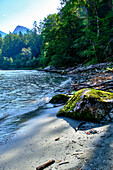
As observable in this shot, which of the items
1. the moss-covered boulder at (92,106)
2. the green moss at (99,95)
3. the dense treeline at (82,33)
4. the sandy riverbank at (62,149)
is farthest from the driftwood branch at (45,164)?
the dense treeline at (82,33)

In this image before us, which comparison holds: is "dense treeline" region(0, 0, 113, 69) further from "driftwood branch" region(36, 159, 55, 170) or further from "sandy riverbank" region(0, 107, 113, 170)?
"driftwood branch" region(36, 159, 55, 170)

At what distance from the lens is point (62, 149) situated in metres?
1.86

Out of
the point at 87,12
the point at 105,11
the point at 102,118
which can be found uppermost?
the point at 105,11

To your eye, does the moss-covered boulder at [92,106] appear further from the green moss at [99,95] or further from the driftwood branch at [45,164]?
the driftwood branch at [45,164]

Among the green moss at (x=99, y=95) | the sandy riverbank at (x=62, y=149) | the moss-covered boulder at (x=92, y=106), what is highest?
the green moss at (x=99, y=95)

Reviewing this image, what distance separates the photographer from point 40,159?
171 centimetres

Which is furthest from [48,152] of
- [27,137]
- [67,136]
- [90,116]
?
[90,116]

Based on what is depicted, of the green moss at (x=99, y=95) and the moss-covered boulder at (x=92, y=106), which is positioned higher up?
the green moss at (x=99, y=95)

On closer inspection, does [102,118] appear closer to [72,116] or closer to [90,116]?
[90,116]

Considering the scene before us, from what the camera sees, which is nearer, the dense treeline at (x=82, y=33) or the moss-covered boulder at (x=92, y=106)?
the moss-covered boulder at (x=92, y=106)

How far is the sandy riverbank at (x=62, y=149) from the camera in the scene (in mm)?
1468

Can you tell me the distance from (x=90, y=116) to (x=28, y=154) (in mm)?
1639

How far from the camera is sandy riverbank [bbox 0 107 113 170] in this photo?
147 centimetres

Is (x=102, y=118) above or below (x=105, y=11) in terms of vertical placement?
below
